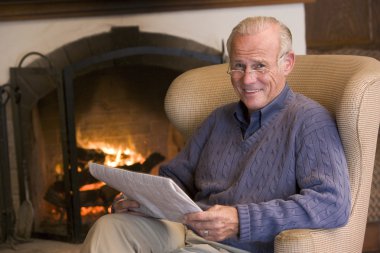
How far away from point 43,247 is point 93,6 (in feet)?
3.51

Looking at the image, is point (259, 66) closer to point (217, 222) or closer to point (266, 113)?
point (266, 113)

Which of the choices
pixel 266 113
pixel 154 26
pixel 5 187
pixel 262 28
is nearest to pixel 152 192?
pixel 266 113

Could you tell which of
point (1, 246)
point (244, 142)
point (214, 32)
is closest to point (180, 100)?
point (244, 142)

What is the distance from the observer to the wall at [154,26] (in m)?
2.83

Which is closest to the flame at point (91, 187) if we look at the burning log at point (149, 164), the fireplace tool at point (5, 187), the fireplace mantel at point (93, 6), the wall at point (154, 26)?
the burning log at point (149, 164)

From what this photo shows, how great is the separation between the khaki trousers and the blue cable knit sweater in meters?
0.10

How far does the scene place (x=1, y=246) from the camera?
9.52ft

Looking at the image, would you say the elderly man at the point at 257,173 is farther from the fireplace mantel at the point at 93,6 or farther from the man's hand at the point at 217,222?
the fireplace mantel at the point at 93,6

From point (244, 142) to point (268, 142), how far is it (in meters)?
0.10

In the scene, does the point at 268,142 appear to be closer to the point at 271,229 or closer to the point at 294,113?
the point at 294,113

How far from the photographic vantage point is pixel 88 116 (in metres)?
3.00

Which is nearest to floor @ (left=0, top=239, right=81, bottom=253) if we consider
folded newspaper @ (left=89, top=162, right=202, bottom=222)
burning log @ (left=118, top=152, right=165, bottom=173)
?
burning log @ (left=118, top=152, right=165, bottom=173)

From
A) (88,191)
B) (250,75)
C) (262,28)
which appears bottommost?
(88,191)

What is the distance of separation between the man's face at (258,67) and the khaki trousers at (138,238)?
389 mm
